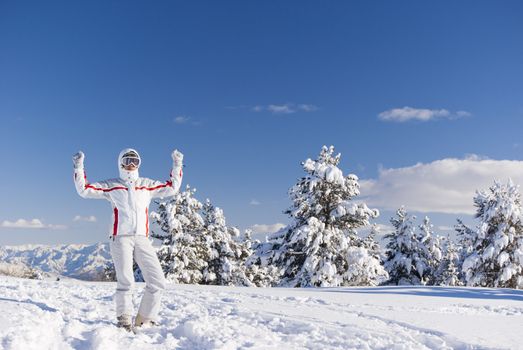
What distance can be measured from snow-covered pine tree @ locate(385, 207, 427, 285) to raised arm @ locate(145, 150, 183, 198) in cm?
2672

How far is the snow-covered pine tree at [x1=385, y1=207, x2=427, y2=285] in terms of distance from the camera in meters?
31.3

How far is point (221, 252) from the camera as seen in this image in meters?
32.5

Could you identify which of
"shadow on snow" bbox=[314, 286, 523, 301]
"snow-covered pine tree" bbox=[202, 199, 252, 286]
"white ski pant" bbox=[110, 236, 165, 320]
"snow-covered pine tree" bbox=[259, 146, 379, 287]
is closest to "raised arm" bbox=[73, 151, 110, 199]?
"white ski pant" bbox=[110, 236, 165, 320]

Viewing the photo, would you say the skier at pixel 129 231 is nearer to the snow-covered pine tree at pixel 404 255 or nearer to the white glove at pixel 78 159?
the white glove at pixel 78 159

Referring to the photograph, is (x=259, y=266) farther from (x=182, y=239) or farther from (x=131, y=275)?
(x=131, y=275)

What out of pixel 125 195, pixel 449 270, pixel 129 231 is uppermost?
pixel 125 195

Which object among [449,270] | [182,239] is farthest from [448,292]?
[449,270]

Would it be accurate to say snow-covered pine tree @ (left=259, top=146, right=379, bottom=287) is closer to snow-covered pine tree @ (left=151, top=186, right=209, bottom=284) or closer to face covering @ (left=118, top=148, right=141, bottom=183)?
snow-covered pine tree @ (left=151, top=186, right=209, bottom=284)

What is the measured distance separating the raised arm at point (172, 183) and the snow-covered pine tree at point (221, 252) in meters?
23.8

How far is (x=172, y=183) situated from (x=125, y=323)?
200cm

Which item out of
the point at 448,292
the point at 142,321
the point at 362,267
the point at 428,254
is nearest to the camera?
the point at 142,321

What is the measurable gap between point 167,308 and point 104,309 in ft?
3.19

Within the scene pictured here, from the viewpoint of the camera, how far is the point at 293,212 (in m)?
23.8

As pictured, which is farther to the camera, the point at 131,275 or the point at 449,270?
the point at 449,270
